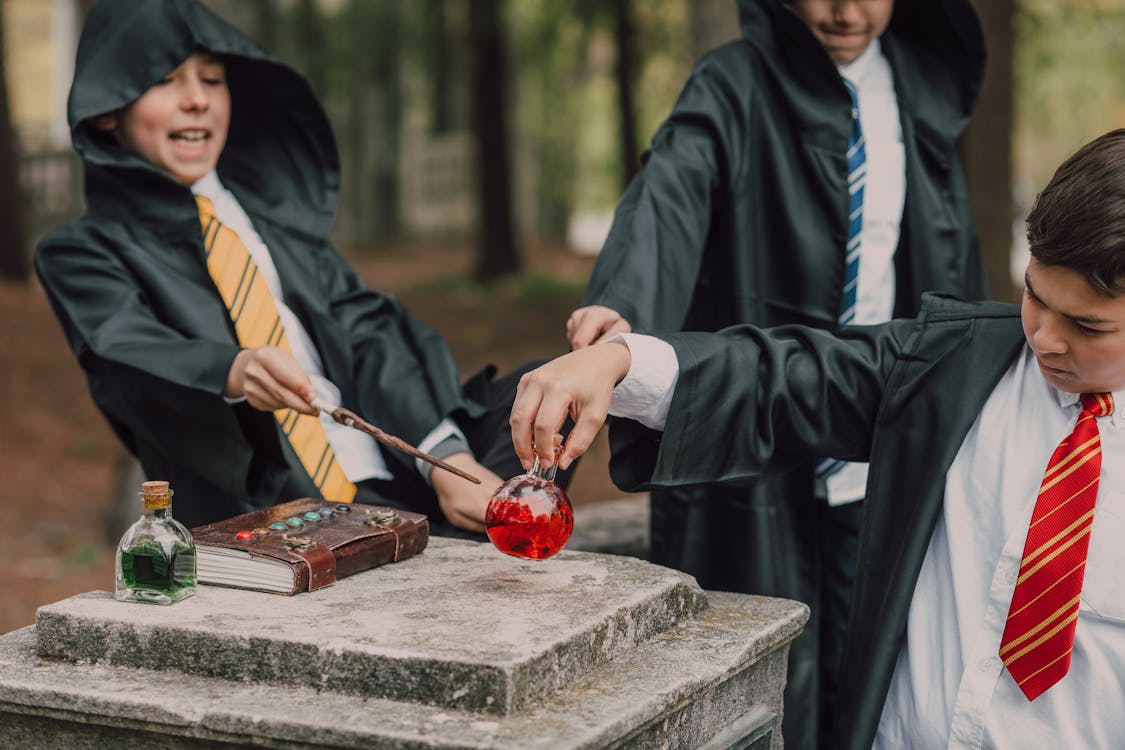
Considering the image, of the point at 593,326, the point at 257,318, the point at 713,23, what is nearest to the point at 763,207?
the point at 593,326

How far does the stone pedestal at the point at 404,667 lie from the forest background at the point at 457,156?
4.37m

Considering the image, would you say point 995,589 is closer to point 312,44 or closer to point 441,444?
point 441,444

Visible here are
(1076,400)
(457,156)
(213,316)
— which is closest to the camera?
(1076,400)

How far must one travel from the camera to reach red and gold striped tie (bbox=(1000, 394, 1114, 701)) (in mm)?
2432

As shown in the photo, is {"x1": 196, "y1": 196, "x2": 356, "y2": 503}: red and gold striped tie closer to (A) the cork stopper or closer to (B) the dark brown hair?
(A) the cork stopper

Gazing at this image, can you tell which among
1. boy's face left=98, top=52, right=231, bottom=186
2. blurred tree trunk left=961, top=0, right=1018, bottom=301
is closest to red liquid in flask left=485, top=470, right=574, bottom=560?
boy's face left=98, top=52, right=231, bottom=186

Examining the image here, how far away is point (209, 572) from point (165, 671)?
279 millimetres

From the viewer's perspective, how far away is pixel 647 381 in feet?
8.47

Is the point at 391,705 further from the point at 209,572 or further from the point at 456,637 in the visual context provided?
the point at 209,572

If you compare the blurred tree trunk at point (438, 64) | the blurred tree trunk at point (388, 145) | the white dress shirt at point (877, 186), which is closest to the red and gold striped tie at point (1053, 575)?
the white dress shirt at point (877, 186)

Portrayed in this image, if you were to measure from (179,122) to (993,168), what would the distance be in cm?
A: 584

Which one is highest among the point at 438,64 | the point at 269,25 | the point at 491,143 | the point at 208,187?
the point at 269,25

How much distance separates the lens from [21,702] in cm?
224

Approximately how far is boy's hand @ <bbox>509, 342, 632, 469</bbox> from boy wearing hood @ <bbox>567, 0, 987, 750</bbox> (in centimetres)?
97
